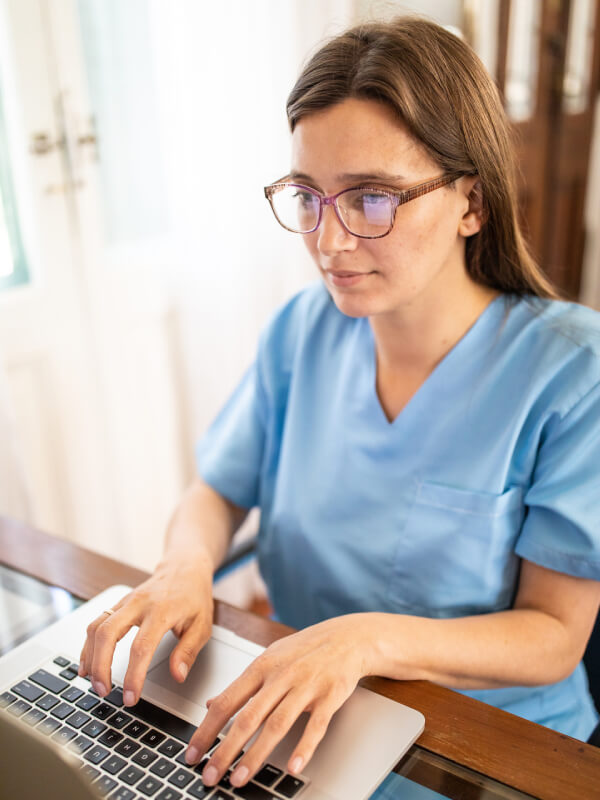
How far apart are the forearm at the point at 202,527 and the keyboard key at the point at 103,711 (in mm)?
230

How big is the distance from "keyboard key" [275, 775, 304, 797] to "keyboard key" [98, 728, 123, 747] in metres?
0.15

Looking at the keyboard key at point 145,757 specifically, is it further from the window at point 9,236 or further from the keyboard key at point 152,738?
the window at point 9,236

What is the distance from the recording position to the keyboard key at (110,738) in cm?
65

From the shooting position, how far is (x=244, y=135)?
5.97 ft

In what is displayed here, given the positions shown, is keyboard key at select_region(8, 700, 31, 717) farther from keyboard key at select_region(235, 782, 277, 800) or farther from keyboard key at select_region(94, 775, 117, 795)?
keyboard key at select_region(235, 782, 277, 800)

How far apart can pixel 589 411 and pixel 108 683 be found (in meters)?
0.59

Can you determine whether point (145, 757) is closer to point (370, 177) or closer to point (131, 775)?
point (131, 775)

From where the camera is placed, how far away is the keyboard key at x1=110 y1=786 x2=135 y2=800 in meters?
0.59

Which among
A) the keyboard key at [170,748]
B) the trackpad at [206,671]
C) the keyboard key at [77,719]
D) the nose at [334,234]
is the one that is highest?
the nose at [334,234]

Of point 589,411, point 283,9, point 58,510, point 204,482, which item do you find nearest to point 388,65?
point 589,411

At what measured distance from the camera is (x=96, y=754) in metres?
0.64

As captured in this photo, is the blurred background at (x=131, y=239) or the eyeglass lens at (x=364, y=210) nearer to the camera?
the eyeglass lens at (x=364, y=210)

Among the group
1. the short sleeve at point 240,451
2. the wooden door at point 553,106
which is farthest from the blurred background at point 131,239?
the wooden door at point 553,106

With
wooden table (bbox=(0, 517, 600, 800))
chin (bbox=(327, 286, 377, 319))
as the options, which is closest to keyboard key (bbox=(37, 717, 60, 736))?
wooden table (bbox=(0, 517, 600, 800))
